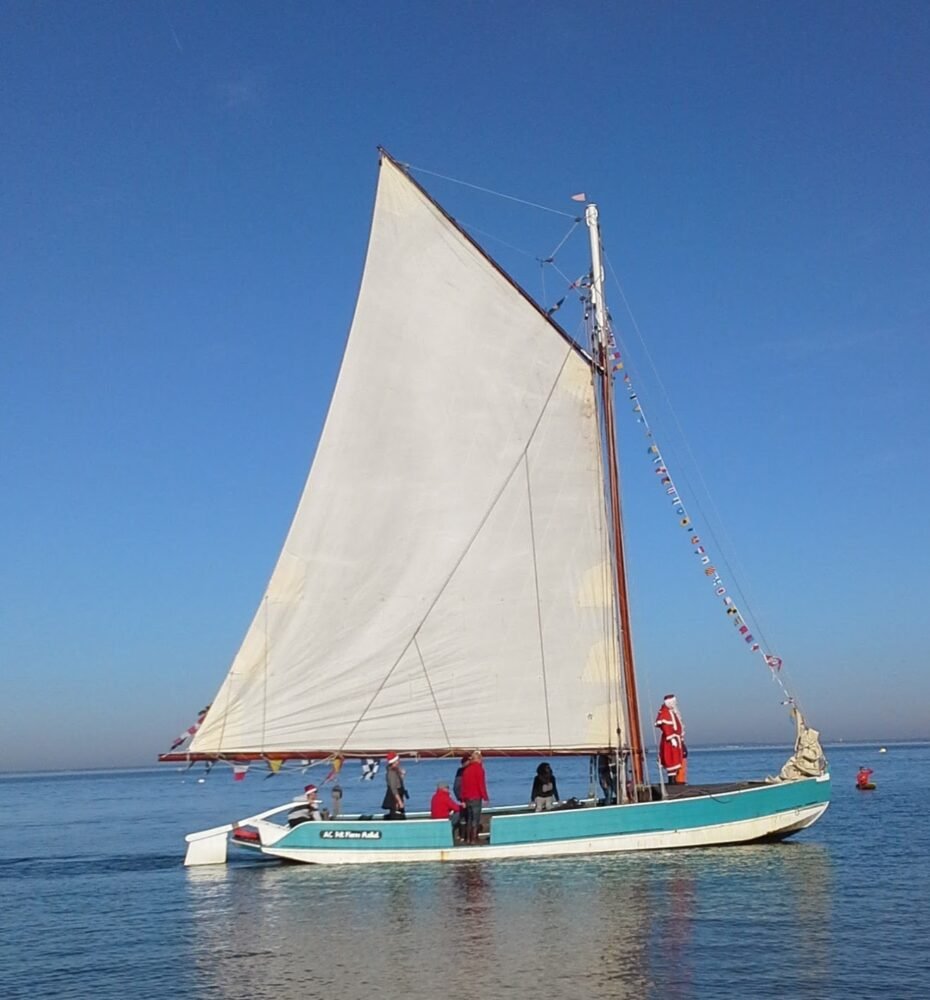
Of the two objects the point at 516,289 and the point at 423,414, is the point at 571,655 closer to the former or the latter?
the point at 423,414

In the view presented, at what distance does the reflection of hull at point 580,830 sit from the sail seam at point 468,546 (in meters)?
2.54

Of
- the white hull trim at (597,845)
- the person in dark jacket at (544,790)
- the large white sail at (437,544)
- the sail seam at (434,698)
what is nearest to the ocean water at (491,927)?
the white hull trim at (597,845)

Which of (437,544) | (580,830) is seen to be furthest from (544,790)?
(437,544)

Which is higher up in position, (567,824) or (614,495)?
(614,495)

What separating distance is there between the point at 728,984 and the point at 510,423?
18.4 m

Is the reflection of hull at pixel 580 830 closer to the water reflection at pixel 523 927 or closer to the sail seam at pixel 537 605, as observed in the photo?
the water reflection at pixel 523 927

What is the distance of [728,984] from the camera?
16641 millimetres

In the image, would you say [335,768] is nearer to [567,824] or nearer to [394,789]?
[394,789]

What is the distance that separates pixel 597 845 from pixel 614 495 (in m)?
9.47

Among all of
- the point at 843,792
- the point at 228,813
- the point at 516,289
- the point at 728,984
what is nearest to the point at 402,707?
the point at 516,289

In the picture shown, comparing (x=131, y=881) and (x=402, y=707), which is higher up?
(x=402, y=707)

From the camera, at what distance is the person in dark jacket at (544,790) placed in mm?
30016

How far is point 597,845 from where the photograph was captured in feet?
94.3

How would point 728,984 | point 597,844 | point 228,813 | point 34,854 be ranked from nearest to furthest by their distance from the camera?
point 728,984, point 597,844, point 34,854, point 228,813
